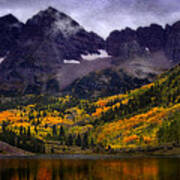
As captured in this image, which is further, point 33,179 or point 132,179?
point 33,179

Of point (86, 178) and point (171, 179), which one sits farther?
point (86, 178)

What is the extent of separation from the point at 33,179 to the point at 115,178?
19.0 metres

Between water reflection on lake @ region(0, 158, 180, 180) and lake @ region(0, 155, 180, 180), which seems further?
lake @ region(0, 155, 180, 180)

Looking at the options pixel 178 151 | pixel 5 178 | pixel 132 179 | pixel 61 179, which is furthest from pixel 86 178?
pixel 178 151

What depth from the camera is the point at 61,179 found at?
240 feet

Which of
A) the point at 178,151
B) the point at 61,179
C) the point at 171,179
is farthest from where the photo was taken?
Result: the point at 178,151

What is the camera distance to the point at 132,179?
6969cm

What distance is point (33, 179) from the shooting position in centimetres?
7475

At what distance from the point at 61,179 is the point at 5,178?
43.0 ft

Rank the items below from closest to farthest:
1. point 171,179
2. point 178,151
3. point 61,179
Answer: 1. point 171,179
2. point 61,179
3. point 178,151

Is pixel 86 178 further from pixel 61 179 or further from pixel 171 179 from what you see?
pixel 171 179

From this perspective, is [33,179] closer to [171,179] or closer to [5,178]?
[5,178]

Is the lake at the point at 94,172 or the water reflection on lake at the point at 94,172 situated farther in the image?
the lake at the point at 94,172

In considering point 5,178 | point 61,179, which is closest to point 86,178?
point 61,179
